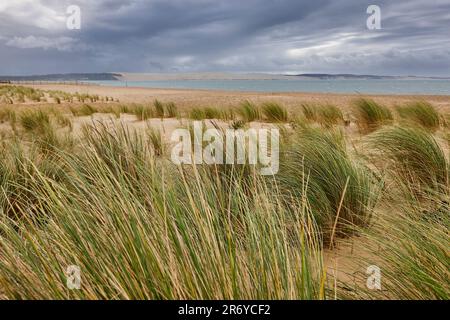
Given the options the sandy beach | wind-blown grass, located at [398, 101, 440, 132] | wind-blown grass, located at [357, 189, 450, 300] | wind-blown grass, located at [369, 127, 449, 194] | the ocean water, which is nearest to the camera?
wind-blown grass, located at [357, 189, 450, 300]

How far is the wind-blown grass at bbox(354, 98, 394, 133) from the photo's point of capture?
7.58 metres

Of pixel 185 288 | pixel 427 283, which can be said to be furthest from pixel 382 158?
pixel 185 288

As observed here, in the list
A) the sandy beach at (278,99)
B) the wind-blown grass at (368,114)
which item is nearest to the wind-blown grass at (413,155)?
the wind-blown grass at (368,114)

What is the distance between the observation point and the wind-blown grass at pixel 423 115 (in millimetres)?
7094

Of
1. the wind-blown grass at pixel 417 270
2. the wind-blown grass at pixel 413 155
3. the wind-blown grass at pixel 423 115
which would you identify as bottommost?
the wind-blown grass at pixel 417 270

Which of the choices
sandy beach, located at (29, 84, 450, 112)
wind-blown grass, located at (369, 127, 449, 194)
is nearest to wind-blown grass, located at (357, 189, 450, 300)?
wind-blown grass, located at (369, 127, 449, 194)

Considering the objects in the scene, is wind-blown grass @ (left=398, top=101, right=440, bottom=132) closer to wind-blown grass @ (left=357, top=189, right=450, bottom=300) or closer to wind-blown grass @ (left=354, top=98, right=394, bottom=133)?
wind-blown grass @ (left=354, top=98, right=394, bottom=133)

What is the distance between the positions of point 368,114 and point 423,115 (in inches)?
43.2

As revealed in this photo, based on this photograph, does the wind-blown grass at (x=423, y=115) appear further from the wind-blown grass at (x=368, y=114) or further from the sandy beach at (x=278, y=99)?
the sandy beach at (x=278, y=99)

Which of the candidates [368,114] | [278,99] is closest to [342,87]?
[278,99]

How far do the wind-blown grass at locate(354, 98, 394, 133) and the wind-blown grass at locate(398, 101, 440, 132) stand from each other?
42 cm

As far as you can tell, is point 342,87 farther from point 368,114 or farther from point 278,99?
point 368,114

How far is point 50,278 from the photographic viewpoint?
1.24m

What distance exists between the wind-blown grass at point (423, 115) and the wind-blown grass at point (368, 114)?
0.42 m
